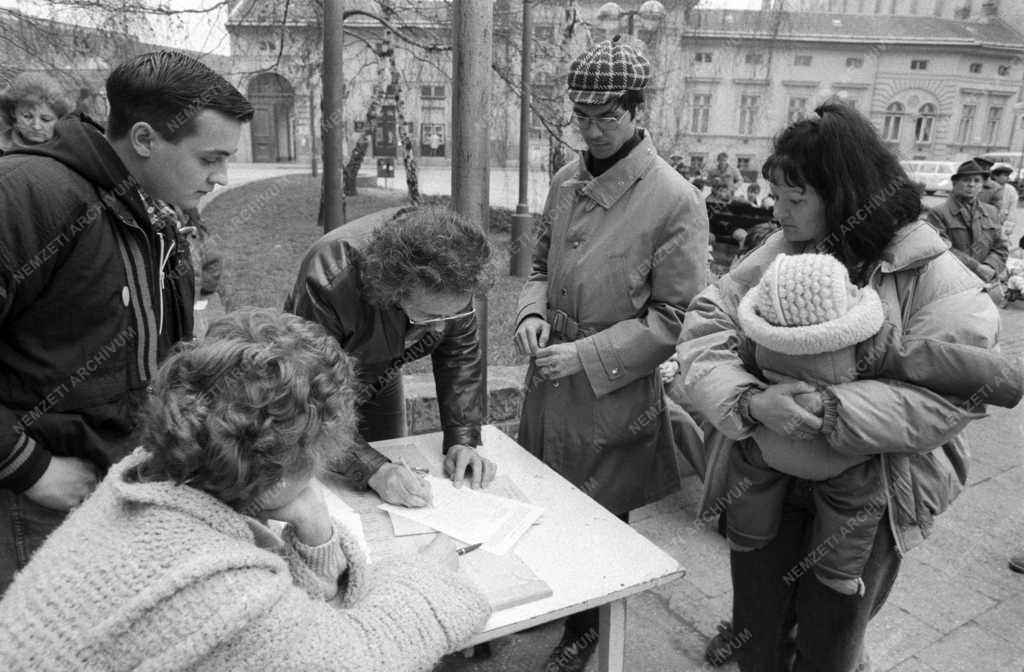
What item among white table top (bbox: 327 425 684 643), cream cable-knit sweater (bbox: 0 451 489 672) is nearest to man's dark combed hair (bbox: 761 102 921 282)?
white table top (bbox: 327 425 684 643)

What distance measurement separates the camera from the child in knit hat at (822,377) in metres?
1.53

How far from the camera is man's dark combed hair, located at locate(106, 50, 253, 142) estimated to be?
5.11ft

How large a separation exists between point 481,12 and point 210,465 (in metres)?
2.07

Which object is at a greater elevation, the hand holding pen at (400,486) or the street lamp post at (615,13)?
the street lamp post at (615,13)

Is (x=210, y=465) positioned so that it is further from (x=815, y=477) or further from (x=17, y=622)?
(x=815, y=477)

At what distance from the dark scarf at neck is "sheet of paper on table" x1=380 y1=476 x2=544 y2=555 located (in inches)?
43.4

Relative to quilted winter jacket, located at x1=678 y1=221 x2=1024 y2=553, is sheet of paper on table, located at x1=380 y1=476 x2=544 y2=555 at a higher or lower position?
lower

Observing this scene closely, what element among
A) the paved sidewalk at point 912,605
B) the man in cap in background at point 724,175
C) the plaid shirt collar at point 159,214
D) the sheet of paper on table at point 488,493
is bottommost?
the paved sidewalk at point 912,605

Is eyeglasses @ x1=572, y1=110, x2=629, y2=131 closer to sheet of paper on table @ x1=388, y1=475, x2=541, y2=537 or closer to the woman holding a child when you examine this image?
the woman holding a child

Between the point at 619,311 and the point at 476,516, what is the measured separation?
822mm

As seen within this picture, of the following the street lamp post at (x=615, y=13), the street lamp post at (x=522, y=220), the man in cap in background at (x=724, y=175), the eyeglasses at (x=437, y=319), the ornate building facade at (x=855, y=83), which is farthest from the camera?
the ornate building facade at (x=855, y=83)

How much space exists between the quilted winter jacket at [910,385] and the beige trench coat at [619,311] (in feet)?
1.16

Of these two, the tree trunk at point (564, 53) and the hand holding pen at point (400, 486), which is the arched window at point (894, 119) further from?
the hand holding pen at point (400, 486)

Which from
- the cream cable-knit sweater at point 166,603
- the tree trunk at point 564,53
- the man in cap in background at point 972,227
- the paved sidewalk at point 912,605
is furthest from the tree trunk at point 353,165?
the cream cable-knit sweater at point 166,603
